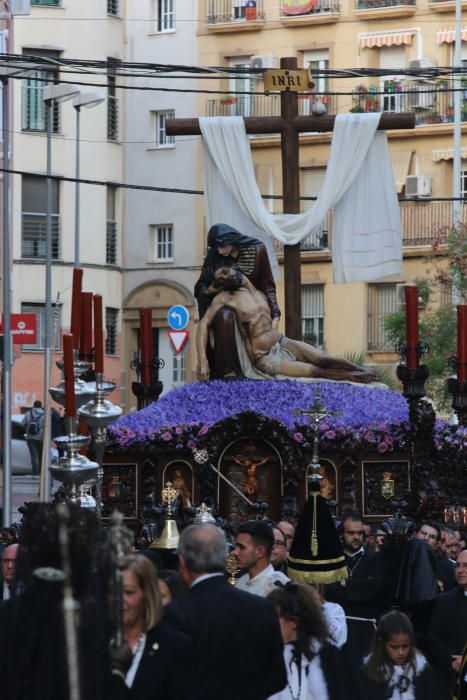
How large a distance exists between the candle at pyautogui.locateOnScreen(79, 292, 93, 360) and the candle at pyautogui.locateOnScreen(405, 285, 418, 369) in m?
2.50

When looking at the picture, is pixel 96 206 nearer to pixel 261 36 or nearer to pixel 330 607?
pixel 261 36

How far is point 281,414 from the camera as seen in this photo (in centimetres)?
1808

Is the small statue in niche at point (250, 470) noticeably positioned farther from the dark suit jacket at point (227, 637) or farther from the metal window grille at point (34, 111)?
the metal window grille at point (34, 111)

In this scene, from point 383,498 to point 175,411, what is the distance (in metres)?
1.82

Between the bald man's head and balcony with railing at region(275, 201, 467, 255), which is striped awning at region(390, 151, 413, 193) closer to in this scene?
balcony with railing at region(275, 201, 467, 255)

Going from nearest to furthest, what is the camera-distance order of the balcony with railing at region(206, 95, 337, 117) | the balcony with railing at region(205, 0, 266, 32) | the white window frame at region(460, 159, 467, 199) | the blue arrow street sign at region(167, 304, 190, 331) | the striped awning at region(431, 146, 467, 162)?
the blue arrow street sign at region(167, 304, 190, 331)
the striped awning at region(431, 146, 467, 162)
the white window frame at region(460, 159, 467, 199)
the balcony with railing at region(206, 95, 337, 117)
the balcony with railing at region(205, 0, 266, 32)

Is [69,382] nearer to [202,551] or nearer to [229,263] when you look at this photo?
[202,551]

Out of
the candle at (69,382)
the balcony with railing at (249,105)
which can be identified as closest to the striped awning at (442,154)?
the balcony with railing at (249,105)

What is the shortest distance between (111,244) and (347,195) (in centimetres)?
3071

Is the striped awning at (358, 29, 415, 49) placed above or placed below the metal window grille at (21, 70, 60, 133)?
above

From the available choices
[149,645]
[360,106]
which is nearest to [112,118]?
[360,106]

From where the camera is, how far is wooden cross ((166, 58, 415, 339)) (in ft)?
69.0

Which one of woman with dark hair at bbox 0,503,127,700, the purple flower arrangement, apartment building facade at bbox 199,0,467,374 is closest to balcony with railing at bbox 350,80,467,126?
apartment building facade at bbox 199,0,467,374

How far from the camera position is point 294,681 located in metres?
9.73
